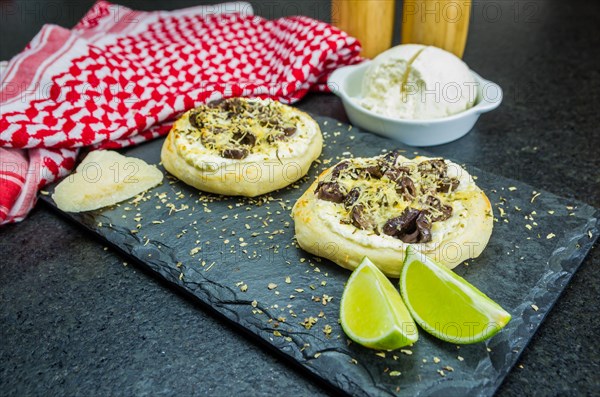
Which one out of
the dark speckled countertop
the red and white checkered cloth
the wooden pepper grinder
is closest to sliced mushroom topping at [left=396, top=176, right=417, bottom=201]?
the dark speckled countertop

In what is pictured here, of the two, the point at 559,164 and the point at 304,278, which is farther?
the point at 559,164

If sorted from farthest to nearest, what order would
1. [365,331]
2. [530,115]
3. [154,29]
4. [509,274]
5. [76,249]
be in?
1. [154,29]
2. [530,115]
3. [76,249]
4. [509,274]
5. [365,331]

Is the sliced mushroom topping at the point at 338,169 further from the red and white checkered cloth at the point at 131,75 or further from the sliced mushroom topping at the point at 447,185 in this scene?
the red and white checkered cloth at the point at 131,75

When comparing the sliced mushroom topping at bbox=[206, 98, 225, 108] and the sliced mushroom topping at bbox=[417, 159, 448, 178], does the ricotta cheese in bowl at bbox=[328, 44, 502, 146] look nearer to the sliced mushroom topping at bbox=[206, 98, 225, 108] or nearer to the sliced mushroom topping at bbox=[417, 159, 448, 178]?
the sliced mushroom topping at bbox=[417, 159, 448, 178]

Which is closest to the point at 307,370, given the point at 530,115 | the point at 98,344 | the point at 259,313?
the point at 259,313

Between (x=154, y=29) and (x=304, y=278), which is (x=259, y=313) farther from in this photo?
(x=154, y=29)

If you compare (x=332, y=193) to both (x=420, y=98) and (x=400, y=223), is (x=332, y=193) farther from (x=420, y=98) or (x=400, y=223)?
(x=420, y=98)

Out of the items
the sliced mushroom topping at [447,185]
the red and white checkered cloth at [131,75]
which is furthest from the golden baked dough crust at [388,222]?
the red and white checkered cloth at [131,75]

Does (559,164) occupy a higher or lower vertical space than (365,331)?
lower
